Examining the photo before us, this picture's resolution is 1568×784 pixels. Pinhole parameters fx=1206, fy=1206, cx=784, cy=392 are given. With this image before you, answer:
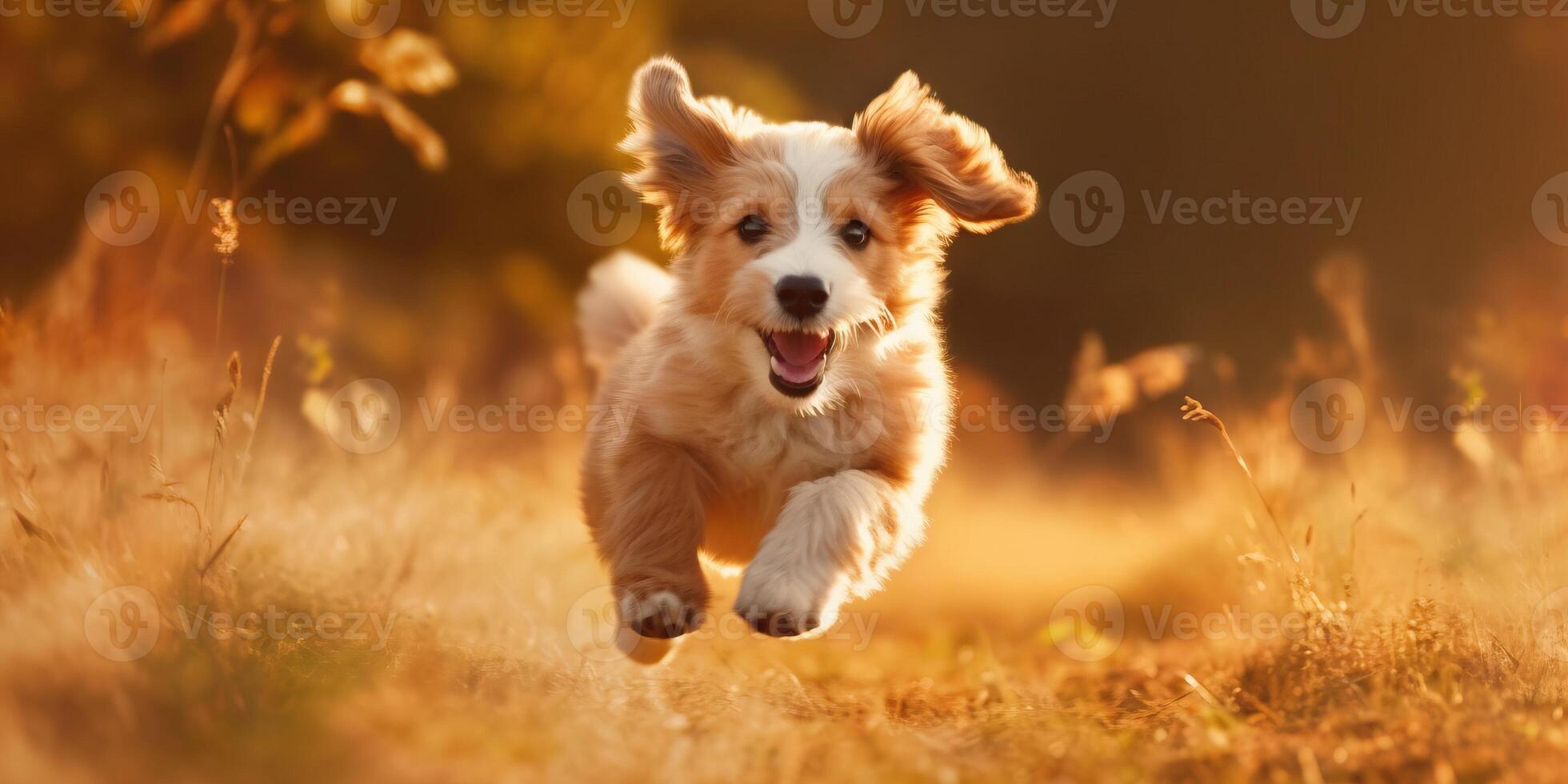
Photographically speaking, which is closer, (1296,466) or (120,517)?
(120,517)

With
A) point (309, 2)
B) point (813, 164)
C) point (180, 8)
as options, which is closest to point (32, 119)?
point (309, 2)

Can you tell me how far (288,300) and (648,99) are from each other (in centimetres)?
396

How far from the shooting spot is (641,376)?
3.96 meters

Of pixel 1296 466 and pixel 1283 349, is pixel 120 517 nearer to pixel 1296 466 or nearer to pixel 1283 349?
pixel 1296 466

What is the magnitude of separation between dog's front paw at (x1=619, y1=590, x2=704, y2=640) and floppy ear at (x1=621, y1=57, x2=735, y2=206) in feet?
4.52
